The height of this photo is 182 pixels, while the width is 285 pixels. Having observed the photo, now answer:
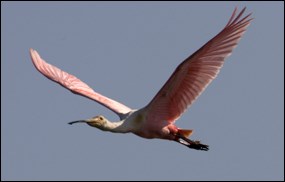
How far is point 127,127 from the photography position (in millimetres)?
11180

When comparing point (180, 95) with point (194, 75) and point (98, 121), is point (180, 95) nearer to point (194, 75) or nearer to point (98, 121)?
point (194, 75)

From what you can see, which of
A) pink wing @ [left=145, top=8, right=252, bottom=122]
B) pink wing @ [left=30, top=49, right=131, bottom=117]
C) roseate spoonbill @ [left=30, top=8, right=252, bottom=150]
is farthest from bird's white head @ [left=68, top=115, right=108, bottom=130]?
pink wing @ [left=30, top=49, right=131, bottom=117]

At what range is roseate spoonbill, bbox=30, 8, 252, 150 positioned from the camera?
1030cm

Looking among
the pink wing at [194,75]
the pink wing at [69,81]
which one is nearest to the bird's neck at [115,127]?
the pink wing at [194,75]

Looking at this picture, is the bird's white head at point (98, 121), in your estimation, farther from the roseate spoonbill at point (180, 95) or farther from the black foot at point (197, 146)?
the black foot at point (197, 146)

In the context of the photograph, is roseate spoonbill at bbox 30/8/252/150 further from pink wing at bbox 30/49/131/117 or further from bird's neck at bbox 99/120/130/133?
pink wing at bbox 30/49/131/117

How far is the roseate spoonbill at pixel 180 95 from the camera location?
405 inches

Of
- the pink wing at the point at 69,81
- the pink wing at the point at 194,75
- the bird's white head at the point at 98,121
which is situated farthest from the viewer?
the pink wing at the point at 69,81

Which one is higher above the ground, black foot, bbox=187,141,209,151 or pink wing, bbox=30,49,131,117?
pink wing, bbox=30,49,131,117

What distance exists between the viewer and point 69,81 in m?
13.6

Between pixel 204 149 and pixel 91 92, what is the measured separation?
96.3 inches

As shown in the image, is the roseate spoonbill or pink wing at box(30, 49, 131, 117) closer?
the roseate spoonbill

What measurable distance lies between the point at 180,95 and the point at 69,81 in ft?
10.5

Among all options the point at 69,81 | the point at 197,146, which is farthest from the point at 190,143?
the point at 69,81
